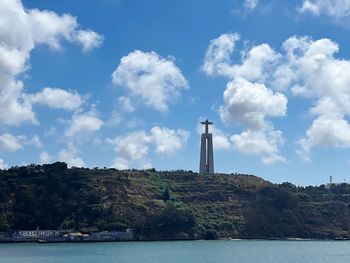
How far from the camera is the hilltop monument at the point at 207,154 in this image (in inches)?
5846

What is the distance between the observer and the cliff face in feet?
385

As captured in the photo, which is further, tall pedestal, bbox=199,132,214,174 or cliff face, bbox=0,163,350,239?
tall pedestal, bbox=199,132,214,174

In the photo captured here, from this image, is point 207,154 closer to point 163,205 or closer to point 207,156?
point 207,156

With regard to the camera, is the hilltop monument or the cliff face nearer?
the cliff face

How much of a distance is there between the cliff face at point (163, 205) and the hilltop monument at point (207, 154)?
2760mm

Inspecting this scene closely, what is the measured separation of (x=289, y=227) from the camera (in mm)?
127375

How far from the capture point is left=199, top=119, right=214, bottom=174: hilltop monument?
148 meters

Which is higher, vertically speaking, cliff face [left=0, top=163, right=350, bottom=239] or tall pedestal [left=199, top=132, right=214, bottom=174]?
tall pedestal [left=199, top=132, right=214, bottom=174]

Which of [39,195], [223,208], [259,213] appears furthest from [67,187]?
[259,213]

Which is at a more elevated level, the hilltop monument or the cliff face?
the hilltop monument

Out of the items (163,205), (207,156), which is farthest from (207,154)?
(163,205)

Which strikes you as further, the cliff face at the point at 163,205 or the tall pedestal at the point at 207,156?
the tall pedestal at the point at 207,156

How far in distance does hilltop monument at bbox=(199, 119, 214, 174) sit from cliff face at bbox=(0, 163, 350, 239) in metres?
2.76

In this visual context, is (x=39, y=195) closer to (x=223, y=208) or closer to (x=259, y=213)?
(x=223, y=208)
